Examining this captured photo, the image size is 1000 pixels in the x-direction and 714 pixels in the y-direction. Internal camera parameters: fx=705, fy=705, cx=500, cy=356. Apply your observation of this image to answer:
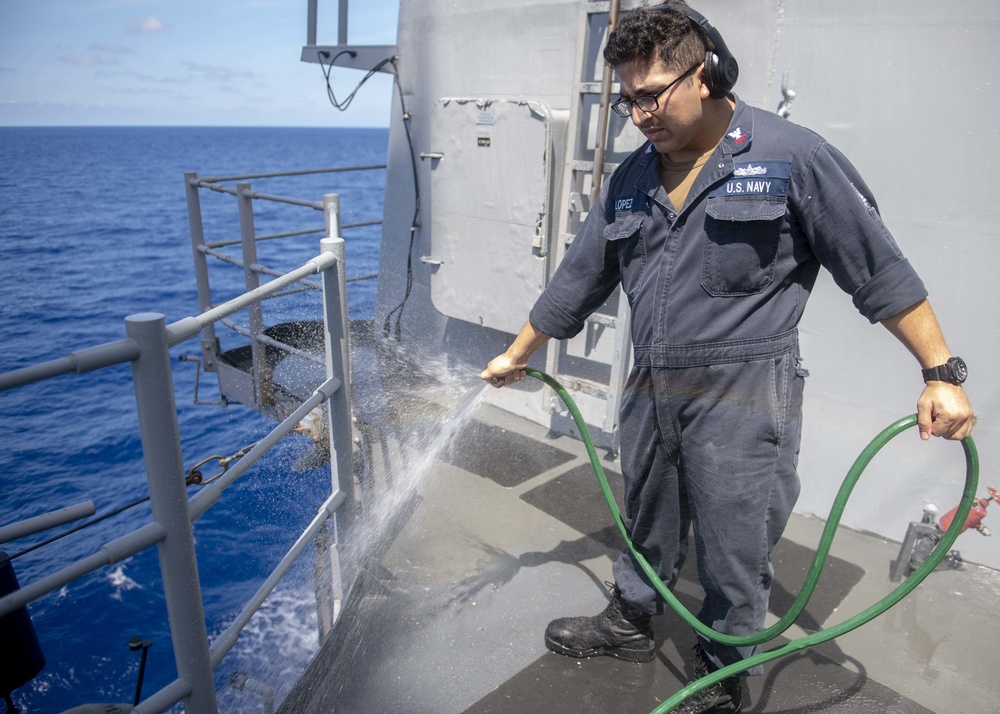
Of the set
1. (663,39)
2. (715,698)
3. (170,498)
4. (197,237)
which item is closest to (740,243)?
(663,39)

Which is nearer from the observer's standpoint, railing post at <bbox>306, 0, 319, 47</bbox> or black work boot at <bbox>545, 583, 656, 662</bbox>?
black work boot at <bbox>545, 583, 656, 662</bbox>

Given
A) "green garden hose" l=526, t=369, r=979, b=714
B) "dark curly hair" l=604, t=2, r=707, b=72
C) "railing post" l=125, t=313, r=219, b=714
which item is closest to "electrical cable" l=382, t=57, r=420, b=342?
"dark curly hair" l=604, t=2, r=707, b=72

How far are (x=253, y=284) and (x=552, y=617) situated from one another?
405 centimetres

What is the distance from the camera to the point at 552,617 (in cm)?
275

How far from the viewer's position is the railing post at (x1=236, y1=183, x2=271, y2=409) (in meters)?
5.52

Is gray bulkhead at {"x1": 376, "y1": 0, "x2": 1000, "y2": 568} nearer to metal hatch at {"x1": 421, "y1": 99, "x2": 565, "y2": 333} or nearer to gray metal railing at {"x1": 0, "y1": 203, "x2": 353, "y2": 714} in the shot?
metal hatch at {"x1": 421, "y1": 99, "x2": 565, "y2": 333}

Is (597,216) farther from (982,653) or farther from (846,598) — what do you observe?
(982,653)

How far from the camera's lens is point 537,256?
4164 millimetres

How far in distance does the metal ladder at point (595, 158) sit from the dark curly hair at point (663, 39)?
185cm

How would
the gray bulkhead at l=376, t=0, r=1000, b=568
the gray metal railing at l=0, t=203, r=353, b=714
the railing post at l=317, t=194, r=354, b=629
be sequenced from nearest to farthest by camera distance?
the gray metal railing at l=0, t=203, r=353, b=714 → the railing post at l=317, t=194, r=354, b=629 → the gray bulkhead at l=376, t=0, r=1000, b=568

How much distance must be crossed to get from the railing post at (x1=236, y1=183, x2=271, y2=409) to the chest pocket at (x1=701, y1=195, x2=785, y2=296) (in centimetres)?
426

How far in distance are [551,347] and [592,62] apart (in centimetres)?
167

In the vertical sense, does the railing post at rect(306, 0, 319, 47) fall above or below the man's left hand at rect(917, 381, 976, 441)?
above

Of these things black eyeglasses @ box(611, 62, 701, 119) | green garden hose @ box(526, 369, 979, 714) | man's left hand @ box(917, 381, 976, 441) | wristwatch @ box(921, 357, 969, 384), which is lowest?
green garden hose @ box(526, 369, 979, 714)
